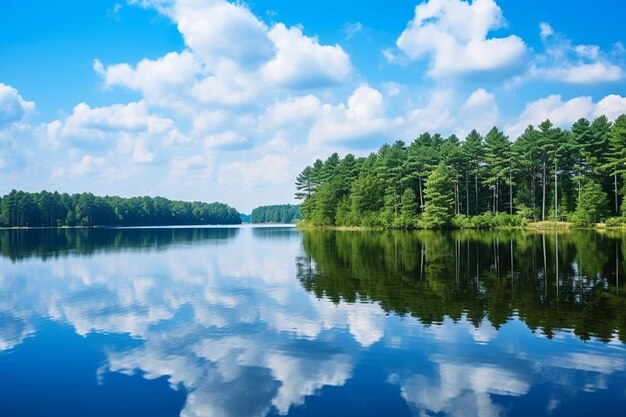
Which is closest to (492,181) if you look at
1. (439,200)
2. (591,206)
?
(439,200)

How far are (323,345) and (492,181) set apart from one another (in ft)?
286

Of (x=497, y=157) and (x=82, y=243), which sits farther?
(x=497, y=157)

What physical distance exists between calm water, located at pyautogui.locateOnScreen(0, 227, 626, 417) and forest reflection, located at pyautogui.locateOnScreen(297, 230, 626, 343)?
0.44ft

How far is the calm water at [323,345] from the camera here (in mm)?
9922

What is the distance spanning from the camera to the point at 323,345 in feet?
45.9

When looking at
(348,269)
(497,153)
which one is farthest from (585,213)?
(348,269)

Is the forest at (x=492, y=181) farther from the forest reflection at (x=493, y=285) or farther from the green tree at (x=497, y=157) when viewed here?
the forest reflection at (x=493, y=285)

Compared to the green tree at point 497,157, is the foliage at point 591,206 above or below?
below

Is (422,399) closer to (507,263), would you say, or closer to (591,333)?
(591,333)

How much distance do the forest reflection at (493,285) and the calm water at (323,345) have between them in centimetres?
13

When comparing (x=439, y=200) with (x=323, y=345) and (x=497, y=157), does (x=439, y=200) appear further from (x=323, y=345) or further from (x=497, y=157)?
(x=323, y=345)

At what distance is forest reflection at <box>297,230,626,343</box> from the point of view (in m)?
16.5

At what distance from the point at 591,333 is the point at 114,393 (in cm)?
1354

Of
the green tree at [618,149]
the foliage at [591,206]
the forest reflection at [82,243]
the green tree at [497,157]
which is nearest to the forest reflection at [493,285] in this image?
the forest reflection at [82,243]
